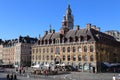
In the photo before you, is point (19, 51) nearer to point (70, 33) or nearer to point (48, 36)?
point (48, 36)

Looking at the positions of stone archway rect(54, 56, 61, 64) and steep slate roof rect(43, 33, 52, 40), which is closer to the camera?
stone archway rect(54, 56, 61, 64)

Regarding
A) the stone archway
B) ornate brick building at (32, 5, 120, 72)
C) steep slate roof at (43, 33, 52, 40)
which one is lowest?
the stone archway

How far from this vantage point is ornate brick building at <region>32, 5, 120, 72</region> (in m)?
67.6

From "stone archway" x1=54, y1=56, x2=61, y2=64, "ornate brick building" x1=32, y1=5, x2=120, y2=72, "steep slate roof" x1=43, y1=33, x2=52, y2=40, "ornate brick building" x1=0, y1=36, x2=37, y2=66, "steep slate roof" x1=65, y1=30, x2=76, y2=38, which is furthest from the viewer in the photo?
"ornate brick building" x1=0, y1=36, x2=37, y2=66

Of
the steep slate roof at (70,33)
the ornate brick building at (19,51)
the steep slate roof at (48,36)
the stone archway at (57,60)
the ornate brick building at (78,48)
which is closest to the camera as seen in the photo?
the ornate brick building at (78,48)

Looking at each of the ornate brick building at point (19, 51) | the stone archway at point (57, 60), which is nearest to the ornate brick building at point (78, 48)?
the stone archway at point (57, 60)

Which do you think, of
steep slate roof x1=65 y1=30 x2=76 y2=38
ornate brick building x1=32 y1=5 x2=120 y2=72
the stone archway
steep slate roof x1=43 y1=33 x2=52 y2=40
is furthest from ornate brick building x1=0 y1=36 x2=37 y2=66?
steep slate roof x1=65 y1=30 x2=76 y2=38

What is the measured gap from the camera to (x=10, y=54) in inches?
4407

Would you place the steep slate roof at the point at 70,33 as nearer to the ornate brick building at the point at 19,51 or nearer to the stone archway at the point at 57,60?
the stone archway at the point at 57,60

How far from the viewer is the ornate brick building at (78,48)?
67.6 meters

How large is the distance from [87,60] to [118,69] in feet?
30.8

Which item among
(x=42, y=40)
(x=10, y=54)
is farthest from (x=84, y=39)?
(x=10, y=54)

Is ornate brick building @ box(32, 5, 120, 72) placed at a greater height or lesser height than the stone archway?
greater

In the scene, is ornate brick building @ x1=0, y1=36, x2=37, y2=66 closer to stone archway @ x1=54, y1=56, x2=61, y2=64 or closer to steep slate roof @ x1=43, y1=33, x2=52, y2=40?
steep slate roof @ x1=43, y1=33, x2=52, y2=40
